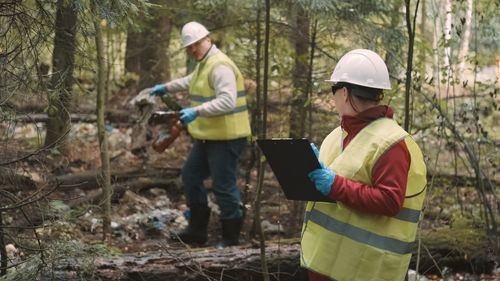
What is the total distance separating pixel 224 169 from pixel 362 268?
3.52 metres

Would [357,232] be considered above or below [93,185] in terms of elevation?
above

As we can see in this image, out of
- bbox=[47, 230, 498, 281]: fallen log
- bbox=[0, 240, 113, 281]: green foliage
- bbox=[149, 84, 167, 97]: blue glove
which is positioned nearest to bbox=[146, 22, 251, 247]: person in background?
bbox=[149, 84, 167, 97]: blue glove

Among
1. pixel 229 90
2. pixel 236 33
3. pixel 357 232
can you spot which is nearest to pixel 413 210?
pixel 357 232

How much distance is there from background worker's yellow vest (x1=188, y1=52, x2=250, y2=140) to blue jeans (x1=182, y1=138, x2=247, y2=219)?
0.35ft

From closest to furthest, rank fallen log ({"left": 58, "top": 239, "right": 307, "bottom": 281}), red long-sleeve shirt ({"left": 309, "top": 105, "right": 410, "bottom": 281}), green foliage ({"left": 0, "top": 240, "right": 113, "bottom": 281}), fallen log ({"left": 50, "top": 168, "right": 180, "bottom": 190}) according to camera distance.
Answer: red long-sleeve shirt ({"left": 309, "top": 105, "right": 410, "bottom": 281})
green foliage ({"left": 0, "top": 240, "right": 113, "bottom": 281})
fallen log ({"left": 58, "top": 239, "right": 307, "bottom": 281})
fallen log ({"left": 50, "top": 168, "right": 180, "bottom": 190})

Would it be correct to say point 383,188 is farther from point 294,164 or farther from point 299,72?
point 299,72

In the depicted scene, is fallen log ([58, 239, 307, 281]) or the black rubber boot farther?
the black rubber boot

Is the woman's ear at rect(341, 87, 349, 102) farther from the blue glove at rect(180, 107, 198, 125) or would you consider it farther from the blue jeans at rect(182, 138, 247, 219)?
the blue jeans at rect(182, 138, 247, 219)

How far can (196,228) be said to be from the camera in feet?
24.1

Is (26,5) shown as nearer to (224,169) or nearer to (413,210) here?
(413,210)

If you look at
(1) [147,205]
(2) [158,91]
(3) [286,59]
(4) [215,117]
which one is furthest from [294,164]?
(3) [286,59]

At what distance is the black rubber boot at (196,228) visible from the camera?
288 inches

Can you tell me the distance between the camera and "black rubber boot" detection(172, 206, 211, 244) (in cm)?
732

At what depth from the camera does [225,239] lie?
7152 mm
